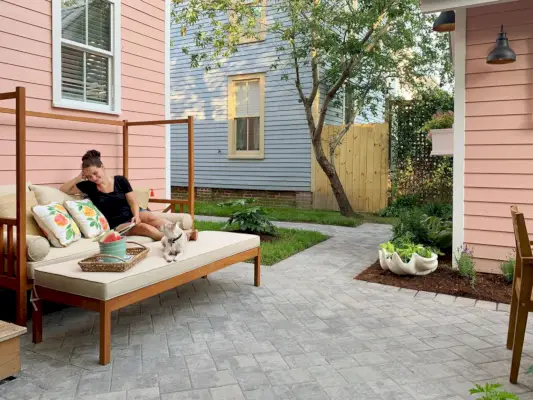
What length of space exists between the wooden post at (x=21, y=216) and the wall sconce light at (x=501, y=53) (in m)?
3.94

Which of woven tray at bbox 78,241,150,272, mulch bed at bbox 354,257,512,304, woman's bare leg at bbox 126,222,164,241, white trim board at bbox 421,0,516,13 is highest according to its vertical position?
white trim board at bbox 421,0,516,13

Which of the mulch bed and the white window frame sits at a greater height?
the white window frame

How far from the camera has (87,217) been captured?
4.02 metres

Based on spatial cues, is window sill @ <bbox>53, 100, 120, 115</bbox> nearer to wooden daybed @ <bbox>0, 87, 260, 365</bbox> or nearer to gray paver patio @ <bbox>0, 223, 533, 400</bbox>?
wooden daybed @ <bbox>0, 87, 260, 365</bbox>

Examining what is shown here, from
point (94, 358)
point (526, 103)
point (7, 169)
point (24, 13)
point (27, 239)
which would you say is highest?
point (24, 13)

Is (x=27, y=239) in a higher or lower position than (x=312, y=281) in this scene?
higher

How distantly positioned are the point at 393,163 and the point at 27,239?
7.80 meters

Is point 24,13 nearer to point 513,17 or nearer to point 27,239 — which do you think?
point 27,239

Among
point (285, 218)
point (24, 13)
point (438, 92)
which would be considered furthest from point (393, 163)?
point (24, 13)

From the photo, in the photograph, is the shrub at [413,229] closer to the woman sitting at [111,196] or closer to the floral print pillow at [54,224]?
the woman sitting at [111,196]

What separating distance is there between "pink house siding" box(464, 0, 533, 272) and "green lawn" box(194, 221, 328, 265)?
214cm

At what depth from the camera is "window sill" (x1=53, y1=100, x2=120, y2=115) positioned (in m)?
4.50

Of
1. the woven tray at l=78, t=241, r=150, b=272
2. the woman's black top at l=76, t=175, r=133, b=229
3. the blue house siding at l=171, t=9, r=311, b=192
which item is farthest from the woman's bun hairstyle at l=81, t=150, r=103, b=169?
Result: the blue house siding at l=171, t=9, r=311, b=192

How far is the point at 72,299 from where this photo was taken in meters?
2.81
